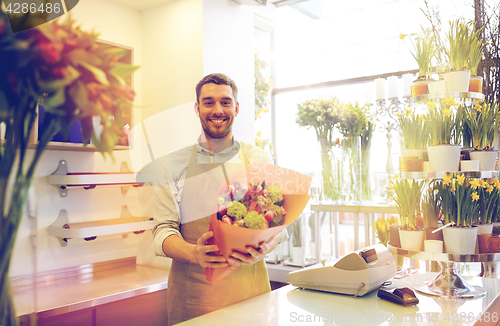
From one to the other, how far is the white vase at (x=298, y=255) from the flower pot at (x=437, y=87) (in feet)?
7.79

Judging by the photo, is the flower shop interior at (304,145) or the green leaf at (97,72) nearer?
the green leaf at (97,72)

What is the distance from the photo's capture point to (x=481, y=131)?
1.52 m

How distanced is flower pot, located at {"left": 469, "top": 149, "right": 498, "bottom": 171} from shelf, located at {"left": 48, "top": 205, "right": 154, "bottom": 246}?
191 centimetres

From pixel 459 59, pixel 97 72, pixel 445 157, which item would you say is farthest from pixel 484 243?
pixel 97 72

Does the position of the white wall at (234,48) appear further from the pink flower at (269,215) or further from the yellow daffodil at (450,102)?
the pink flower at (269,215)

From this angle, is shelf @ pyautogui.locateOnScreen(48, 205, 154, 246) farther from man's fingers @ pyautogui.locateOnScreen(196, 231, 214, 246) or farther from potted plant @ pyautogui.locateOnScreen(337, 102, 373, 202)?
potted plant @ pyautogui.locateOnScreen(337, 102, 373, 202)

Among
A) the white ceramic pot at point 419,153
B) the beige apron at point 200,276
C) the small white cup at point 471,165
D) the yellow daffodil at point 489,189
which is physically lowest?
the beige apron at point 200,276

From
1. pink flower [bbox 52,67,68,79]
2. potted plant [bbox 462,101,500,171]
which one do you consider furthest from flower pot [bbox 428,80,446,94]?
pink flower [bbox 52,67,68,79]

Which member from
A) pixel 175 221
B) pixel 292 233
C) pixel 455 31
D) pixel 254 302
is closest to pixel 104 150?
pixel 254 302

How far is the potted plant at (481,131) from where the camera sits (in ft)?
4.92

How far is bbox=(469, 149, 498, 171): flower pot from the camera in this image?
1.51 meters

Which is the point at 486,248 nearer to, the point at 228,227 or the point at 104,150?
the point at 228,227

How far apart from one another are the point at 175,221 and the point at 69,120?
1.24m

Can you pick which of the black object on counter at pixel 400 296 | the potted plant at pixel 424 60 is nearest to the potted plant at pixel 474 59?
the potted plant at pixel 424 60
